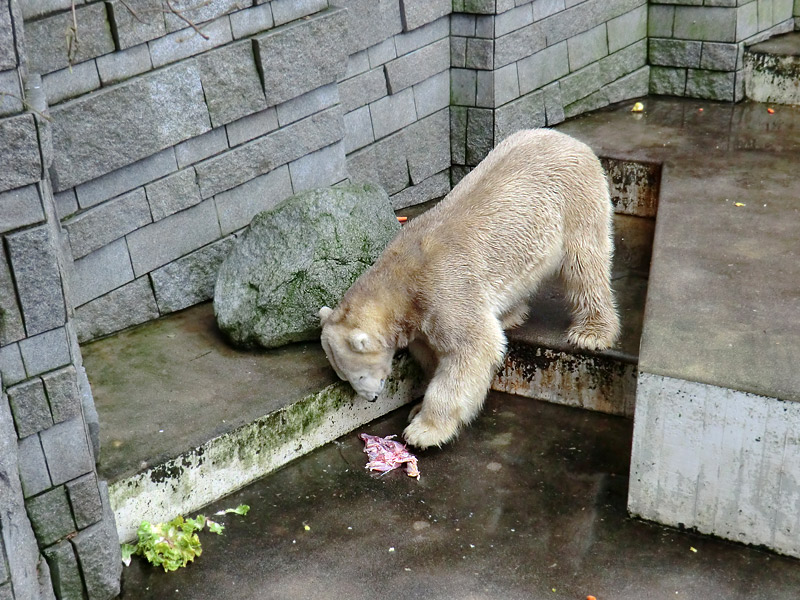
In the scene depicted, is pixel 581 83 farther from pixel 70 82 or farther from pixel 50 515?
pixel 50 515

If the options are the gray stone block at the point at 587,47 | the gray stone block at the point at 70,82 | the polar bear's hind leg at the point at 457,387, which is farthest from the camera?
the gray stone block at the point at 587,47

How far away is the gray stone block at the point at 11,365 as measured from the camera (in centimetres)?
346

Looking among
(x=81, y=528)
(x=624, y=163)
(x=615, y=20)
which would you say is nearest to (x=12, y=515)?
(x=81, y=528)

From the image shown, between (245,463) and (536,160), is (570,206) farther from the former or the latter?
(245,463)

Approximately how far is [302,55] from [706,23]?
4.27 m

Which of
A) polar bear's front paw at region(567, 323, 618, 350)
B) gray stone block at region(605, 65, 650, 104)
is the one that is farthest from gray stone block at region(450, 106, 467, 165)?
polar bear's front paw at region(567, 323, 618, 350)

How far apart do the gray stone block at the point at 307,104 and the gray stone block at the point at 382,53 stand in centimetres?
59

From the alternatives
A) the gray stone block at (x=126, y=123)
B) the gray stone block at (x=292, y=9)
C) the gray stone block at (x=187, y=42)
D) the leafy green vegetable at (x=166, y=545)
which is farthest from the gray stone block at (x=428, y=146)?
the leafy green vegetable at (x=166, y=545)

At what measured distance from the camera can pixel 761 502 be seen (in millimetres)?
4324

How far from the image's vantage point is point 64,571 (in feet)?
12.8

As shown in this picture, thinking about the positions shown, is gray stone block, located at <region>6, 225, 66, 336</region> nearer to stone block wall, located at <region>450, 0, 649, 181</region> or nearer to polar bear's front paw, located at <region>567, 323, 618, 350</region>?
polar bear's front paw, located at <region>567, 323, 618, 350</region>

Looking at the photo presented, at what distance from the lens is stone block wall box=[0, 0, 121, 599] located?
3232 millimetres

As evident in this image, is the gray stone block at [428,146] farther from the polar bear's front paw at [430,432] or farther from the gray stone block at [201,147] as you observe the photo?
the polar bear's front paw at [430,432]

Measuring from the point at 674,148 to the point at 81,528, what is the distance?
538cm
